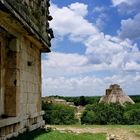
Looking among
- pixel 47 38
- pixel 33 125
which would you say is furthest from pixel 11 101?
pixel 47 38

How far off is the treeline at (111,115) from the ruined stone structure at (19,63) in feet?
21.4

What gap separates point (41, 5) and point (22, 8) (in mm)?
4415

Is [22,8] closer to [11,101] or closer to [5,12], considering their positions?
[5,12]

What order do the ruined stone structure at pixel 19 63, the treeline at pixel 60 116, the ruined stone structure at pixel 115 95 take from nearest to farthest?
the ruined stone structure at pixel 19 63
the treeline at pixel 60 116
the ruined stone structure at pixel 115 95

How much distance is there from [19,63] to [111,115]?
998cm

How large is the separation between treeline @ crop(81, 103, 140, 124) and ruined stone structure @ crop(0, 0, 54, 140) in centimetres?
653

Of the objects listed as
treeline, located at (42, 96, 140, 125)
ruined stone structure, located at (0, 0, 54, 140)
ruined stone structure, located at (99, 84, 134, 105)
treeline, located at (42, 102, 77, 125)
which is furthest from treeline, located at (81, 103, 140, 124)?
ruined stone structure, located at (99, 84, 134, 105)

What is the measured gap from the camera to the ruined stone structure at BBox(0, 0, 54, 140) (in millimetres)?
12195

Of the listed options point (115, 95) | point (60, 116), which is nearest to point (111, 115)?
point (60, 116)

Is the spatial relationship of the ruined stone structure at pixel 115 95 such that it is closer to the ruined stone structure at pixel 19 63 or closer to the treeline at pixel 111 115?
the treeline at pixel 111 115

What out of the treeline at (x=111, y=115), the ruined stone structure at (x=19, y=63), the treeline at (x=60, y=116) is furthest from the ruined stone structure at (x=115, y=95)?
the ruined stone structure at (x=19, y=63)

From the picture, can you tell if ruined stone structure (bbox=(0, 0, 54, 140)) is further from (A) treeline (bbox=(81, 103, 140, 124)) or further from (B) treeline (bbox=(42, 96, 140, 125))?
(A) treeline (bbox=(81, 103, 140, 124))

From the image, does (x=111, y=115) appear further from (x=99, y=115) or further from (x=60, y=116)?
(x=60, y=116)

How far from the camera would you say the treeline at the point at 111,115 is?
2289 cm
